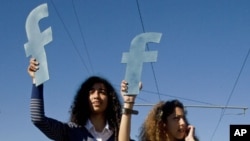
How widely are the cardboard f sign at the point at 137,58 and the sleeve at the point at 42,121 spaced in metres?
0.39

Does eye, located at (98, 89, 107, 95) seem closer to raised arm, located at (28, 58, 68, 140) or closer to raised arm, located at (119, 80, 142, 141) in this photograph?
raised arm, located at (119, 80, 142, 141)

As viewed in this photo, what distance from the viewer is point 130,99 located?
8.73ft

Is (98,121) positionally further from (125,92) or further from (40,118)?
(40,118)

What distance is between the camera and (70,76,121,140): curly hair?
9.05 feet

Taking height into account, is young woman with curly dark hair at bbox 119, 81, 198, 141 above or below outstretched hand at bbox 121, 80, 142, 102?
below

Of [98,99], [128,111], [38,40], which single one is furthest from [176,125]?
[38,40]

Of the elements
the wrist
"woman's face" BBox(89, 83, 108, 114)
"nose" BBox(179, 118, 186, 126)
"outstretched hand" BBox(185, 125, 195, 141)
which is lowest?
"outstretched hand" BBox(185, 125, 195, 141)

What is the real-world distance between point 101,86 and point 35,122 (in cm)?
43

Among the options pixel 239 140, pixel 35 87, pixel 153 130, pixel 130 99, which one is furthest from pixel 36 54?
pixel 239 140

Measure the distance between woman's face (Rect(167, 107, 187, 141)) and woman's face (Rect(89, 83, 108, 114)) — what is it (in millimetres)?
416

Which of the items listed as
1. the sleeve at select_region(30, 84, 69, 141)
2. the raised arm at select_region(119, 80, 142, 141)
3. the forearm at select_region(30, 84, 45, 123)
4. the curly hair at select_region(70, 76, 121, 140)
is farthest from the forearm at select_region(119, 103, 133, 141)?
the forearm at select_region(30, 84, 45, 123)

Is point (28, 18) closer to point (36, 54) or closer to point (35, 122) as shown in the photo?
point (36, 54)

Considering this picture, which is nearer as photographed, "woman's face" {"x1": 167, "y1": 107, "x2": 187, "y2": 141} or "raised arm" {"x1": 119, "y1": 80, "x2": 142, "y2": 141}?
"raised arm" {"x1": 119, "y1": 80, "x2": 142, "y2": 141}

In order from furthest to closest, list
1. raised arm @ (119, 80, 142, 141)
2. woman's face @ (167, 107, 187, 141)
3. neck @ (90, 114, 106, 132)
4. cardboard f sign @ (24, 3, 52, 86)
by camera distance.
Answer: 1. woman's face @ (167, 107, 187, 141)
2. neck @ (90, 114, 106, 132)
3. raised arm @ (119, 80, 142, 141)
4. cardboard f sign @ (24, 3, 52, 86)
